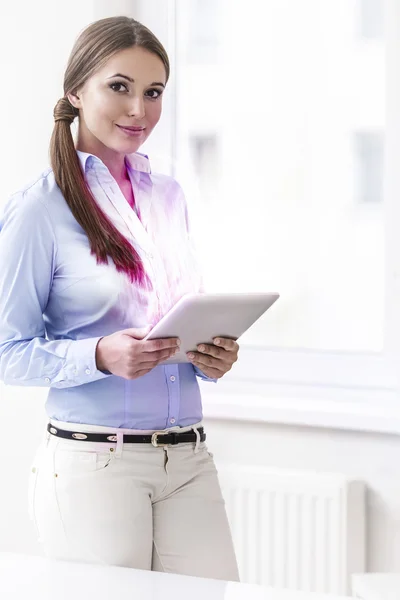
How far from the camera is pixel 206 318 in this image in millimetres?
1438

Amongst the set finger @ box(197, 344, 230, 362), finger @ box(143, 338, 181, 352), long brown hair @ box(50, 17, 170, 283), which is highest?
long brown hair @ box(50, 17, 170, 283)

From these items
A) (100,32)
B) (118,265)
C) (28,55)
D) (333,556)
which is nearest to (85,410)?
(118,265)

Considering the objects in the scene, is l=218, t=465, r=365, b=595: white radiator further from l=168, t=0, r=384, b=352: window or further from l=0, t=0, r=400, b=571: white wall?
l=168, t=0, r=384, b=352: window

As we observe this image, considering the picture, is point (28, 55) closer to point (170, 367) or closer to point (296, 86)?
point (296, 86)

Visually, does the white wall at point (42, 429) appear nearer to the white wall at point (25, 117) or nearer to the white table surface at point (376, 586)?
the white wall at point (25, 117)

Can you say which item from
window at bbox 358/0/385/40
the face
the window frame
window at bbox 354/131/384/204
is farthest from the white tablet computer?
window at bbox 358/0/385/40

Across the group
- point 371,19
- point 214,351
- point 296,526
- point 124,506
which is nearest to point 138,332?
point 214,351

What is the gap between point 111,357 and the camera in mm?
1474

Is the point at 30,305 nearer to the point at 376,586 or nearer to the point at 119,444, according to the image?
the point at 119,444

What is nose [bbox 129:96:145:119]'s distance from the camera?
1.60m

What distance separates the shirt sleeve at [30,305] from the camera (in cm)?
152

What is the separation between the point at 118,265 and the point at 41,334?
182mm

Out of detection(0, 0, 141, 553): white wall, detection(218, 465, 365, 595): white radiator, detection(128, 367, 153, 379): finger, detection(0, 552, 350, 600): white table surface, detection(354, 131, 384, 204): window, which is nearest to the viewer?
detection(0, 552, 350, 600): white table surface

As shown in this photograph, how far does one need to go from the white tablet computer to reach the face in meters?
0.37
